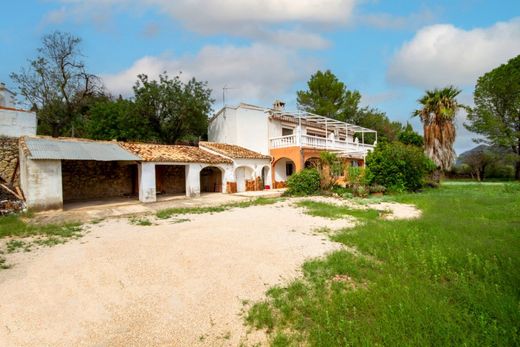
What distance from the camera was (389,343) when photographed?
2.81 metres

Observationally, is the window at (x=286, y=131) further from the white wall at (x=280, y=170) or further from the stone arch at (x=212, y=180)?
the stone arch at (x=212, y=180)

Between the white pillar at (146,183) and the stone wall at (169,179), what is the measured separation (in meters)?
4.21

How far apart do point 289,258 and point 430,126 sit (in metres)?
22.8

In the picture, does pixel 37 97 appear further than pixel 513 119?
No

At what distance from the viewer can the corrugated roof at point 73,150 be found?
12453 millimetres

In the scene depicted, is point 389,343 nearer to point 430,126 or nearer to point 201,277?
point 201,277

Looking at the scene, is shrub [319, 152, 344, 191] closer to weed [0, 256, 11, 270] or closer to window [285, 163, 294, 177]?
window [285, 163, 294, 177]

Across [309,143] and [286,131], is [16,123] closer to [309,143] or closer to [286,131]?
[309,143]

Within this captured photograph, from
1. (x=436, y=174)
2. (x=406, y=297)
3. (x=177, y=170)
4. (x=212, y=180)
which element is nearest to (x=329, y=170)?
(x=212, y=180)

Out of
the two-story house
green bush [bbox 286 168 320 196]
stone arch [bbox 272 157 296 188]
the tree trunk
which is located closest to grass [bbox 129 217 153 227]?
green bush [bbox 286 168 320 196]

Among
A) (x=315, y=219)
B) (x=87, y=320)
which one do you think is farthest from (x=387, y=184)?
(x=87, y=320)

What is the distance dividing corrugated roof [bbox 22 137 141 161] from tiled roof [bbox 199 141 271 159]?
6.49 metres

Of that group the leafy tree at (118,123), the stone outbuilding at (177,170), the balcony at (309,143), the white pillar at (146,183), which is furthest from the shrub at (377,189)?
the leafy tree at (118,123)

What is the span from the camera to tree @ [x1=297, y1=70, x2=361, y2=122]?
34.1 m
